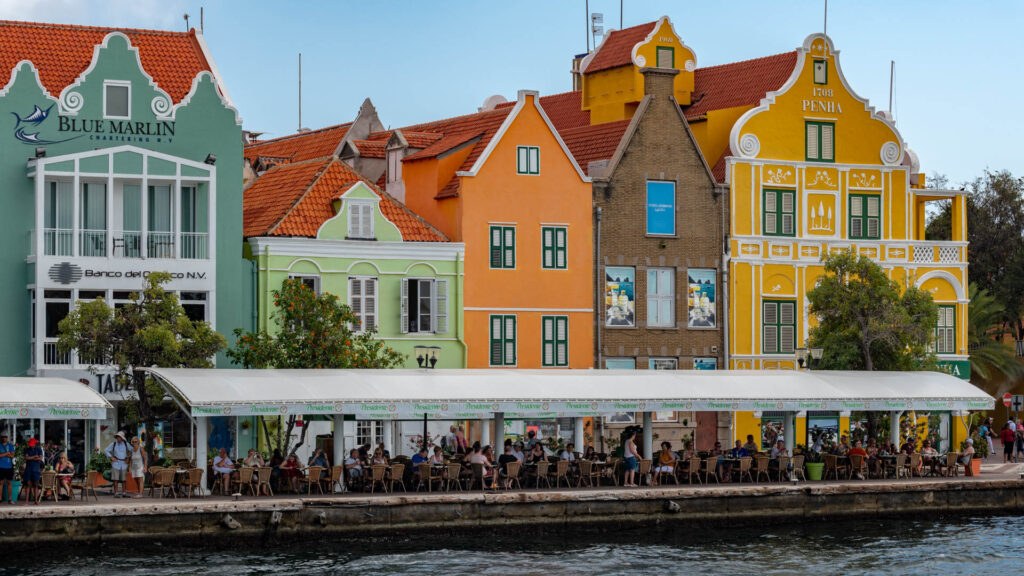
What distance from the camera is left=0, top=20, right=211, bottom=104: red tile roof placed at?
53.8 meters

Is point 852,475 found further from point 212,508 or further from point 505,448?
point 212,508

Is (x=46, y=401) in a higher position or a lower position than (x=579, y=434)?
higher

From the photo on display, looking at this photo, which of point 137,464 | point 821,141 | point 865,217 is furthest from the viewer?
point 865,217

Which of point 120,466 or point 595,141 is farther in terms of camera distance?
point 595,141

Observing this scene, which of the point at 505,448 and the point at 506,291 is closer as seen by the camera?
the point at 505,448

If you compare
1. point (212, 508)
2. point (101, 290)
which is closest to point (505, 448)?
point (212, 508)

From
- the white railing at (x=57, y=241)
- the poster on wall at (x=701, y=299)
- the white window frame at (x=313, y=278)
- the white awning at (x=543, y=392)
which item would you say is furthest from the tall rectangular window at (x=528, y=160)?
the white railing at (x=57, y=241)

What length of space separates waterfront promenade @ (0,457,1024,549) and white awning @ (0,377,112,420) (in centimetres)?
212

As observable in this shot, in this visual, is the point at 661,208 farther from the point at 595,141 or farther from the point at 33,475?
the point at 33,475

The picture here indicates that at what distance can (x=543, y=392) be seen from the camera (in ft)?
158

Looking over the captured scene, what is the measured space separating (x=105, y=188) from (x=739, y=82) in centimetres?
2486

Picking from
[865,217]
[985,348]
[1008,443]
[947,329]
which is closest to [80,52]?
[865,217]

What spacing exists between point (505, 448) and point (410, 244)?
11.4m

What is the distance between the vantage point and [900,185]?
6650cm
